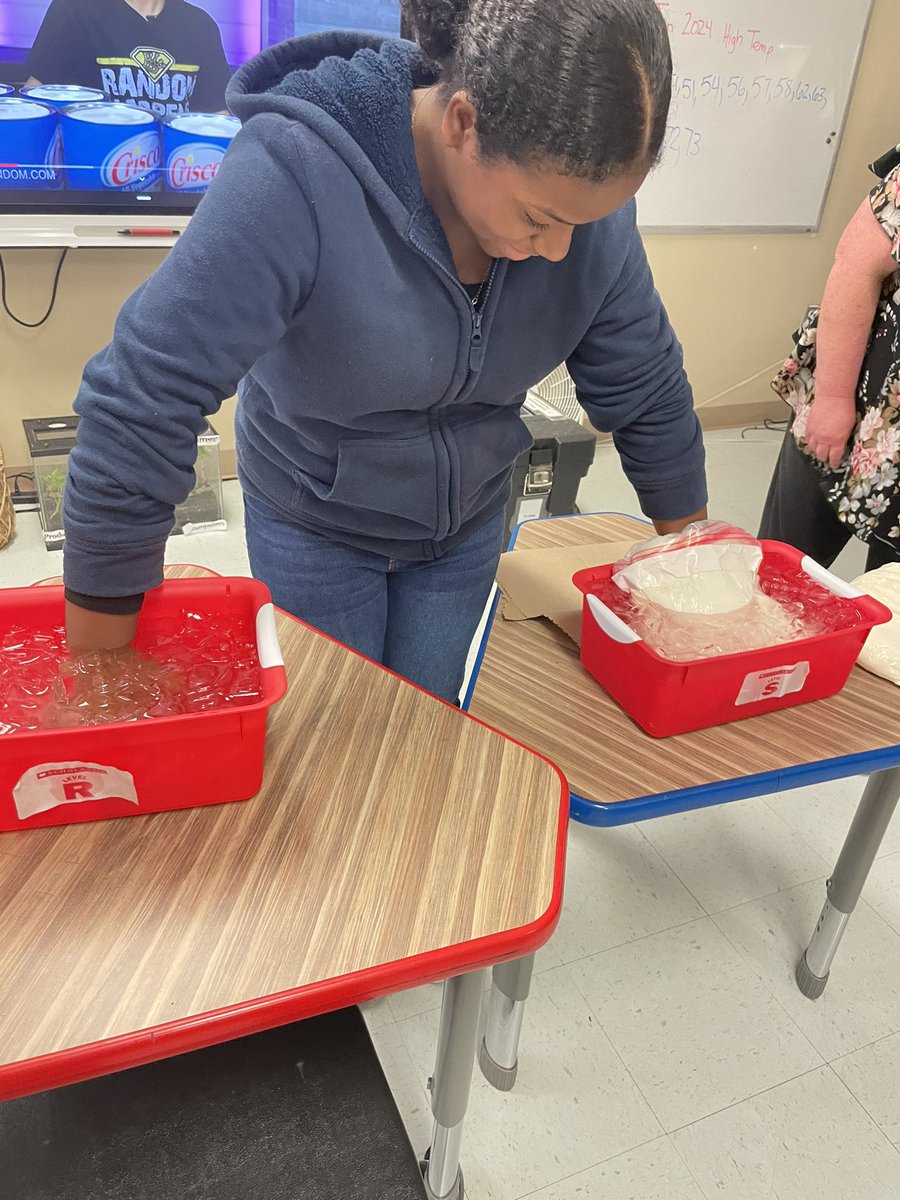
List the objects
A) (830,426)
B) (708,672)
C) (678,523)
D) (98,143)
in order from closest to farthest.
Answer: (708,672)
(678,523)
(830,426)
(98,143)

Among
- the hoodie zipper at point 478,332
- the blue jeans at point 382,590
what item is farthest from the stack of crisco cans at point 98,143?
the hoodie zipper at point 478,332

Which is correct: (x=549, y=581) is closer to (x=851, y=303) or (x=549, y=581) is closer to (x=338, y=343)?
(x=338, y=343)

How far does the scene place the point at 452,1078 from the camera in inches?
38.2

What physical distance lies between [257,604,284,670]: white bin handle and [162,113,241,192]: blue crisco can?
198cm

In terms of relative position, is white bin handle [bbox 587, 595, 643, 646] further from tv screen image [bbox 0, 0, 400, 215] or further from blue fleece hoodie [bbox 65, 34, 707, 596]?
tv screen image [bbox 0, 0, 400, 215]

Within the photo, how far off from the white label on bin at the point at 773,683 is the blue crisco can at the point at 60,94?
225 centimetres

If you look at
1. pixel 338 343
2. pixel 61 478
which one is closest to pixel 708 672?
pixel 338 343

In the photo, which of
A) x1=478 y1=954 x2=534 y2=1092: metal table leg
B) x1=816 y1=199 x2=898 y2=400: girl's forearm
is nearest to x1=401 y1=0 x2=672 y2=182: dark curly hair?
x1=816 y1=199 x2=898 y2=400: girl's forearm

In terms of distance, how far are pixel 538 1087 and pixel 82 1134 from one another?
2.33 ft

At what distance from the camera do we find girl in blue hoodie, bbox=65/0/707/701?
0.66 meters

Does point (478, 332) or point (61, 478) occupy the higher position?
point (478, 332)

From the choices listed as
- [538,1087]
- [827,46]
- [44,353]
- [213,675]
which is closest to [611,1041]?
[538,1087]

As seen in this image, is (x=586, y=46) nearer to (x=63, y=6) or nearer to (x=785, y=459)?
(x=785, y=459)

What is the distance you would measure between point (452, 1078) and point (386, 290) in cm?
84
